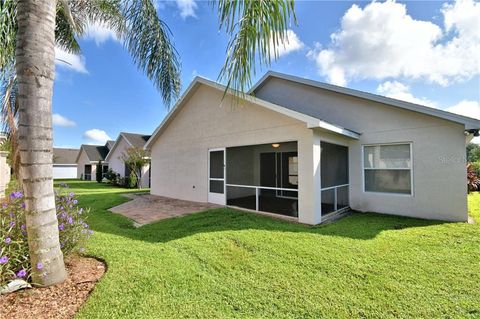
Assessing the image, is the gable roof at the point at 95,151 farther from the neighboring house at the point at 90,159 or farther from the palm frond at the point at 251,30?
the palm frond at the point at 251,30

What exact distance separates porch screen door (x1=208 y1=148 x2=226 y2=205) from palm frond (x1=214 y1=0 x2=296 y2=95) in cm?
715

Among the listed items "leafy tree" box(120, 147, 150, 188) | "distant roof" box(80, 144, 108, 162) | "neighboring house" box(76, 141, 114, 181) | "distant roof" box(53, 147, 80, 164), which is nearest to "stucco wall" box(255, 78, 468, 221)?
"leafy tree" box(120, 147, 150, 188)

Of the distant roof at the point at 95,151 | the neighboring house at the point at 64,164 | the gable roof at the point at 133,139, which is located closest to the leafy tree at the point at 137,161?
the gable roof at the point at 133,139

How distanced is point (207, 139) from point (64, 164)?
38.1m

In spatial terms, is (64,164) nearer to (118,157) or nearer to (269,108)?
(118,157)

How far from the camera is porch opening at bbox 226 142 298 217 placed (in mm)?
11484

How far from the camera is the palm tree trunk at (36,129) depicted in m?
3.36

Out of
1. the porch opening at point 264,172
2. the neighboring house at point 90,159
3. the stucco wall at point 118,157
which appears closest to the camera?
the porch opening at point 264,172

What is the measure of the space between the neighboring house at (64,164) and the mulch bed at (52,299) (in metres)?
41.8

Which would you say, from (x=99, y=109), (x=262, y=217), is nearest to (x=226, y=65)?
(x=262, y=217)

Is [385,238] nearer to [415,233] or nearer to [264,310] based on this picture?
[415,233]

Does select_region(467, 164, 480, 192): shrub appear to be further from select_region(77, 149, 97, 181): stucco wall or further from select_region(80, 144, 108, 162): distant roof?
select_region(80, 144, 108, 162): distant roof

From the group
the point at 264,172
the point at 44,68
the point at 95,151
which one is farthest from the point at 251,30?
the point at 95,151

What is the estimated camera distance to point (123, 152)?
79.9 ft
